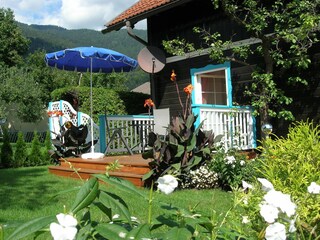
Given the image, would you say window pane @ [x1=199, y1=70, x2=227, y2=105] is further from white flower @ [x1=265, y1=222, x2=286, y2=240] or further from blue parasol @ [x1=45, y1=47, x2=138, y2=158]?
white flower @ [x1=265, y1=222, x2=286, y2=240]

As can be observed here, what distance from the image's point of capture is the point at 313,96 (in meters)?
7.68

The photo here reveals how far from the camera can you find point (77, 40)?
139500 mm

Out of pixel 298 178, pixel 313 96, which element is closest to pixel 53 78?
pixel 313 96

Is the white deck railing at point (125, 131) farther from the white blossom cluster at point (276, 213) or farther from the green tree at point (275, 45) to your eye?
the white blossom cluster at point (276, 213)

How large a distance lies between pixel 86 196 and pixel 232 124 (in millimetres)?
6842

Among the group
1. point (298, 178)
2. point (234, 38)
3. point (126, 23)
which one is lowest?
point (298, 178)

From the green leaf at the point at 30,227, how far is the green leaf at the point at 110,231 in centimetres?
14

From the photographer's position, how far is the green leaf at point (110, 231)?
115cm

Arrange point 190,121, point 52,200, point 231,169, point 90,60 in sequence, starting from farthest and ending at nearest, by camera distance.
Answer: point 90,60
point 190,121
point 231,169
point 52,200

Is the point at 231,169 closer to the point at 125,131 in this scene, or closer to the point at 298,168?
the point at 298,168

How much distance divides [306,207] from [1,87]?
34.0 m

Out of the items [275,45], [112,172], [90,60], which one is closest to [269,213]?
[112,172]

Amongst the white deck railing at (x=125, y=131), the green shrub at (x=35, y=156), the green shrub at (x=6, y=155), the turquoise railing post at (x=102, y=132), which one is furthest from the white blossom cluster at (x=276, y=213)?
the green shrub at (x=35, y=156)

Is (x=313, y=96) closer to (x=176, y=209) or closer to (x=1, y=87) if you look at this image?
(x=176, y=209)
